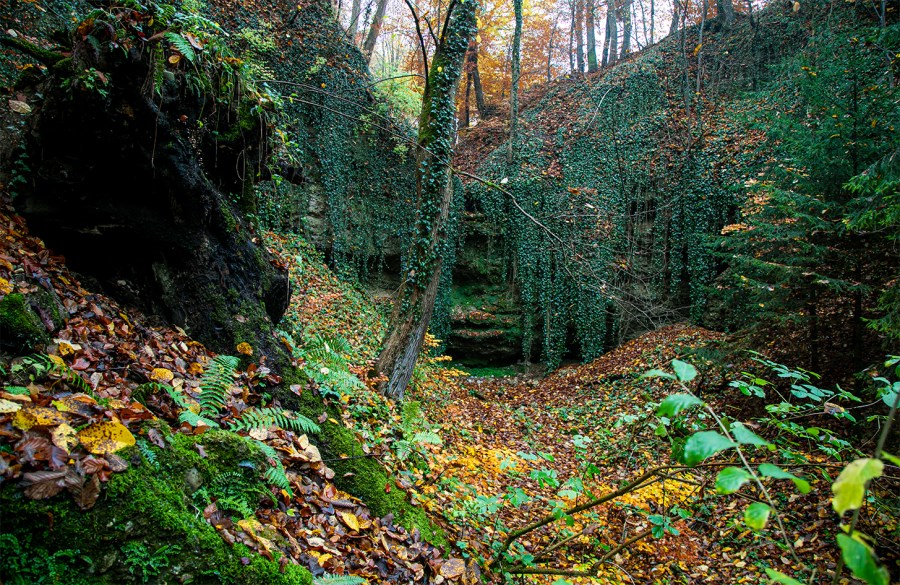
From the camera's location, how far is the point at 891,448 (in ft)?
17.3

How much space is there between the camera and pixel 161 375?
9.25 feet

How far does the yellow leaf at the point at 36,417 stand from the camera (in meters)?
1.69

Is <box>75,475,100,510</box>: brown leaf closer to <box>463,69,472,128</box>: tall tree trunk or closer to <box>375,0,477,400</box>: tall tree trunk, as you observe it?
<box>375,0,477,400</box>: tall tree trunk

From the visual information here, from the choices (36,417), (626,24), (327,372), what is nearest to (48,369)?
(36,417)

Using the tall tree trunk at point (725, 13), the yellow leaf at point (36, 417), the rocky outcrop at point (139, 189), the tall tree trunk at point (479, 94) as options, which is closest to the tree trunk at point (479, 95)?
the tall tree trunk at point (479, 94)

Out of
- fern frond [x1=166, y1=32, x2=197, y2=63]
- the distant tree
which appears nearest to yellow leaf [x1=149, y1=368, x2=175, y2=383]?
fern frond [x1=166, y1=32, x2=197, y2=63]

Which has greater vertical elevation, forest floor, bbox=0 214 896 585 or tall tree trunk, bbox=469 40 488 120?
tall tree trunk, bbox=469 40 488 120

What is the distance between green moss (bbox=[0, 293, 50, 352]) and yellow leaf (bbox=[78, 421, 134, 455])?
82 centimetres

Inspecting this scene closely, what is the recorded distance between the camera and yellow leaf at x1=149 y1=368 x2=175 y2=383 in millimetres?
2791

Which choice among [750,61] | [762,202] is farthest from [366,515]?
[750,61]

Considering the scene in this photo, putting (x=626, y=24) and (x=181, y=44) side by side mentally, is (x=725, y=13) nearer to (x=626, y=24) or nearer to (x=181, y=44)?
(x=626, y=24)

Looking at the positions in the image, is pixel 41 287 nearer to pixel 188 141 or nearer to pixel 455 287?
pixel 188 141

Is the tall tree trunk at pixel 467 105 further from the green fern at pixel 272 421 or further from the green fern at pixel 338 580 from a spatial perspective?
the green fern at pixel 338 580

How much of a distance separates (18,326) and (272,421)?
1.54 m
